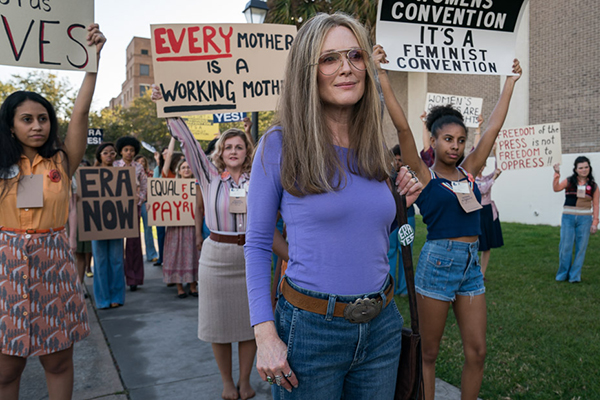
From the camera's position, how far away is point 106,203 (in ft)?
21.5

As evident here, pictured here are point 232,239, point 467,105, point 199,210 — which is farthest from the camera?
point 467,105

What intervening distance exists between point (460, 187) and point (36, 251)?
2585 millimetres

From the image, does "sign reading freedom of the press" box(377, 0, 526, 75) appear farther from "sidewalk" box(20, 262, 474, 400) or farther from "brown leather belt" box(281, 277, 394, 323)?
"sidewalk" box(20, 262, 474, 400)

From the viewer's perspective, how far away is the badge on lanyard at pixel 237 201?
3.82m

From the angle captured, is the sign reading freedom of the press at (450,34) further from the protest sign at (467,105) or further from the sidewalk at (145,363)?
the protest sign at (467,105)

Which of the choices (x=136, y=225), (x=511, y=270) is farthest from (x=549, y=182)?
(x=136, y=225)

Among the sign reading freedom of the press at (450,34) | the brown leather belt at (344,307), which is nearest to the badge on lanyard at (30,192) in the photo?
the brown leather belt at (344,307)

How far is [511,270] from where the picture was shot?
28.8ft

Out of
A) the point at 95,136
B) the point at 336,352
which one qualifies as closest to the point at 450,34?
the point at 336,352

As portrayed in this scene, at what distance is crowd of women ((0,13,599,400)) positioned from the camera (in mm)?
1669

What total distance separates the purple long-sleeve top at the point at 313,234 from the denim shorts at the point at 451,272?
4.85 ft

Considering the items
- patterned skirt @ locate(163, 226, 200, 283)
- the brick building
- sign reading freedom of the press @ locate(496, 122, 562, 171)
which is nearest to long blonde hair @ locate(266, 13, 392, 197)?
patterned skirt @ locate(163, 226, 200, 283)

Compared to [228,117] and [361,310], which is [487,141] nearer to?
[361,310]

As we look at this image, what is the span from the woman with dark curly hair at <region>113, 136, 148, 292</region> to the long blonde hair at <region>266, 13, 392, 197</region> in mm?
6074
